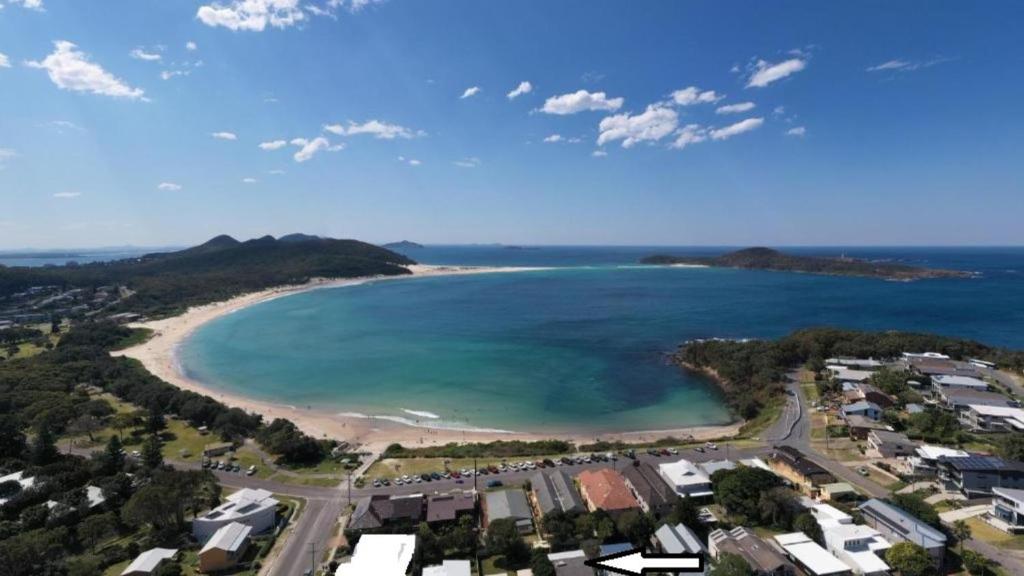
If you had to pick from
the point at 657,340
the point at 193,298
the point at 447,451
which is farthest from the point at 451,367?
the point at 193,298

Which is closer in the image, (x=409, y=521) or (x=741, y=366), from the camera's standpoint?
(x=409, y=521)

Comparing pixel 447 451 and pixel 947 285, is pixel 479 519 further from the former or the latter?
pixel 947 285

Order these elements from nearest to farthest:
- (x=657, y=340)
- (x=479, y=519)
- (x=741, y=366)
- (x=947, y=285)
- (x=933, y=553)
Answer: (x=933, y=553) < (x=479, y=519) < (x=741, y=366) < (x=657, y=340) < (x=947, y=285)

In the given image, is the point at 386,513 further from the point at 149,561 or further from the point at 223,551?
the point at 149,561

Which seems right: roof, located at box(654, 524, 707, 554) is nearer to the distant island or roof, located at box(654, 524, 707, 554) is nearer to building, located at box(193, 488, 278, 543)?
building, located at box(193, 488, 278, 543)

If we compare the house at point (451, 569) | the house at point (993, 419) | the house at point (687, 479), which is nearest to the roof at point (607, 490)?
the house at point (687, 479)

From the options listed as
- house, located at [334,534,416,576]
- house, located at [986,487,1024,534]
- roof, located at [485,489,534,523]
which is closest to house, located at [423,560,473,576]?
house, located at [334,534,416,576]

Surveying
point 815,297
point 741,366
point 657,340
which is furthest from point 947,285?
point 741,366

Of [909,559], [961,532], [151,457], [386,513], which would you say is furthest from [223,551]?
[961,532]

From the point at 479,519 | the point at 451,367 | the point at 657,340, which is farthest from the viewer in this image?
the point at 657,340
